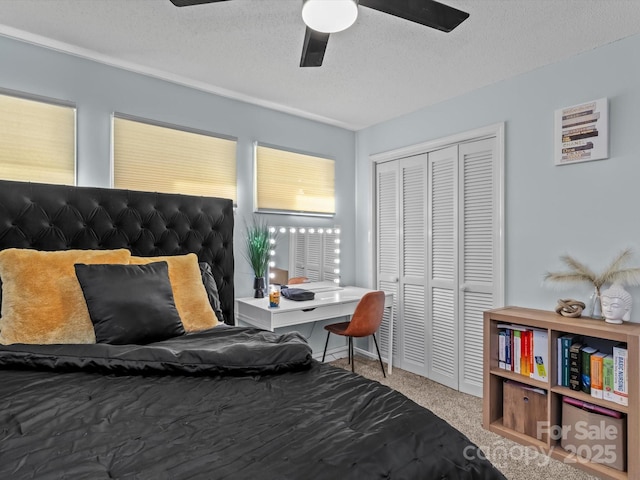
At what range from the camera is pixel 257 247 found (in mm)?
3217

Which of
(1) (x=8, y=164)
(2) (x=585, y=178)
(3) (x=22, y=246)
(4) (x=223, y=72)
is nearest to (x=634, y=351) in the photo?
(2) (x=585, y=178)

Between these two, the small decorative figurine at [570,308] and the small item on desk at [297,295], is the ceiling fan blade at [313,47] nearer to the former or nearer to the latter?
the small item on desk at [297,295]

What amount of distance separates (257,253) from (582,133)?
250 cm

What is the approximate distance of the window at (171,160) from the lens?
8.82 feet

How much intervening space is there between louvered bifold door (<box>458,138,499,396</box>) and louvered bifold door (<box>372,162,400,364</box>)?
0.73 metres

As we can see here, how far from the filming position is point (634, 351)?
1.94 m

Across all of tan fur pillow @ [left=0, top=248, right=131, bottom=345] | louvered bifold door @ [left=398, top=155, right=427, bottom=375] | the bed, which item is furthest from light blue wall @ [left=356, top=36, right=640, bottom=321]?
tan fur pillow @ [left=0, top=248, right=131, bottom=345]

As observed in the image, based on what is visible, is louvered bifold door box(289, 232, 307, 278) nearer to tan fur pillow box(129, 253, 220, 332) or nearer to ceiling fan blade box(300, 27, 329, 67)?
tan fur pillow box(129, 253, 220, 332)

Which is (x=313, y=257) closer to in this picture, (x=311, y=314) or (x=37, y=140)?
(x=311, y=314)

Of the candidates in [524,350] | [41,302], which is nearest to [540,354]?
[524,350]

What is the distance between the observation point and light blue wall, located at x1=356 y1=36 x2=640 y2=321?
2301 mm

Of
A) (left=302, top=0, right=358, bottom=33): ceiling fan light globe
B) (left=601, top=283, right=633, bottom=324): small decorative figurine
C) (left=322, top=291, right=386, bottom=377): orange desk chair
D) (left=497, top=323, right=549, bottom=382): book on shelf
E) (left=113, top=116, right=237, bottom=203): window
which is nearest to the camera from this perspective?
(left=302, top=0, right=358, bottom=33): ceiling fan light globe

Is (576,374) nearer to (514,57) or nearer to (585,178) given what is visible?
(585,178)

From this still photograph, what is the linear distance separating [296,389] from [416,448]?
0.46 meters
